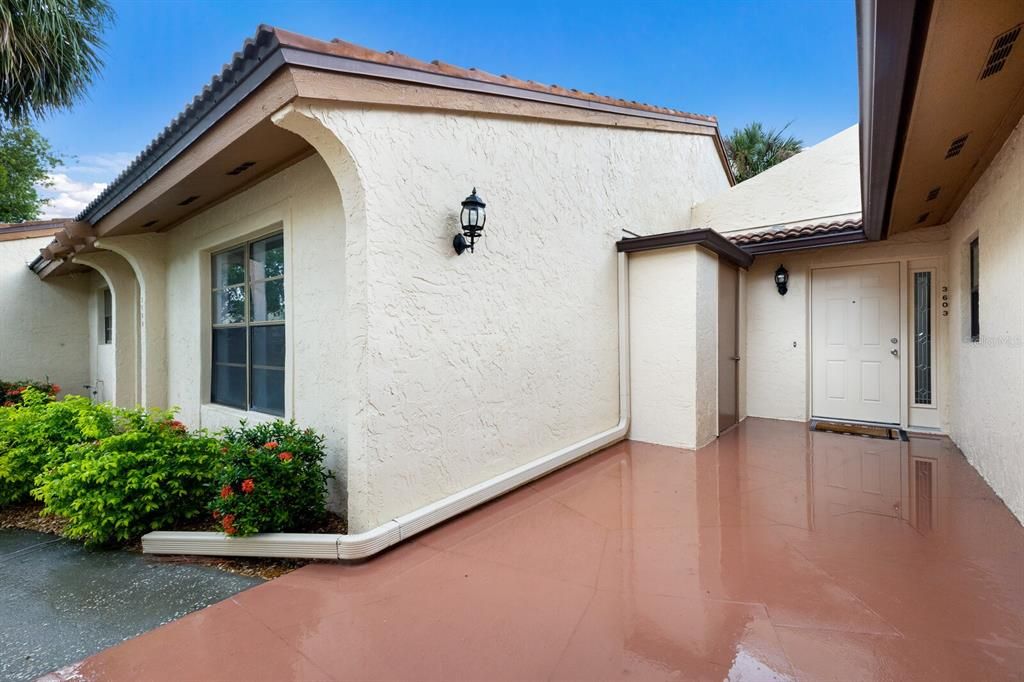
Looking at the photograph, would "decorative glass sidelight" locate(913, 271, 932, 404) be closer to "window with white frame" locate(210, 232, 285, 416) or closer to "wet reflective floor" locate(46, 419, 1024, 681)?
"wet reflective floor" locate(46, 419, 1024, 681)

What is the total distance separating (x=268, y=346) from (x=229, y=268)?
1569 millimetres

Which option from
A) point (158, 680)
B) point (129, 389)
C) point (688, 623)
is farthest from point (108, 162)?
point (688, 623)

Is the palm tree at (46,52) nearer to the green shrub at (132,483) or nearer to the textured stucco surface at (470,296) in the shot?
the green shrub at (132,483)

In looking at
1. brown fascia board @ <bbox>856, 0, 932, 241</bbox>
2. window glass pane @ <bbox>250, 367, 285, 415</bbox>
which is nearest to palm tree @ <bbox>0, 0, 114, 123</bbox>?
window glass pane @ <bbox>250, 367, 285, 415</bbox>

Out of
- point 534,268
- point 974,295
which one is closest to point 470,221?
point 534,268

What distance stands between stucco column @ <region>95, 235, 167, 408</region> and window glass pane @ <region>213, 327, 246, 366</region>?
167 centimetres

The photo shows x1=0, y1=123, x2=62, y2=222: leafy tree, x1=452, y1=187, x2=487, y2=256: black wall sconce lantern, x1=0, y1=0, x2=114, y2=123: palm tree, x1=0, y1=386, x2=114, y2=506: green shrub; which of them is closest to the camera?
x1=452, y1=187, x2=487, y2=256: black wall sconce lantern

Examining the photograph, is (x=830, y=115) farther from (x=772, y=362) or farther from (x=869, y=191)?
(x=869, y=191)

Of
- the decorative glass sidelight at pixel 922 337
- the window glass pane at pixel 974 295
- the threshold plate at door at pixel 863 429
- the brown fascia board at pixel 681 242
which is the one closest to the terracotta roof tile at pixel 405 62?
the brown fascia board at pixel 681 242

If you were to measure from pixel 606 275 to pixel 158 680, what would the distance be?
19.1 feet

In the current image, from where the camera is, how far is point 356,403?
3516mm

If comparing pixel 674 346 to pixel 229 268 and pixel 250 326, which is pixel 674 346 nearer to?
pixel 250 326

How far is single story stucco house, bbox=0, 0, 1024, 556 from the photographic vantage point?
346 centimetres

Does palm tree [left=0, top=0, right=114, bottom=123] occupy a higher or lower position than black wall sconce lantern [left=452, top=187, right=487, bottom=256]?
higher
